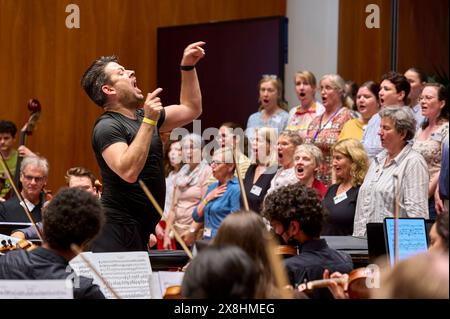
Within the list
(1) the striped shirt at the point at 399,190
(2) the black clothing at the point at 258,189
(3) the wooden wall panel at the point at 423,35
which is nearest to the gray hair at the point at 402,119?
(1) the striped shirt at the point at 399,190

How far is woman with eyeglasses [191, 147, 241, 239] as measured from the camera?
538 cm

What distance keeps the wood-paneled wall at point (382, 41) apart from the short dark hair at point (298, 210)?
4557mm

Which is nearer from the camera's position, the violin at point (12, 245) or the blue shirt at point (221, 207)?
the violin at point (12, 245)

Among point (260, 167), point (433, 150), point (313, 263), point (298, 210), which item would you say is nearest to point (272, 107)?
point (260, 167)

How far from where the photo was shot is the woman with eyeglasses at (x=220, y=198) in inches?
212

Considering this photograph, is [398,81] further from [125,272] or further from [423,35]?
[125,272]

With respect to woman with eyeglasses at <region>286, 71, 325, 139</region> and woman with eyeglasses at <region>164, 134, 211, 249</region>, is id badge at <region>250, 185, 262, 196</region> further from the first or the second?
woman with eyeglasses at <region>286, 71, 325, 139</region>

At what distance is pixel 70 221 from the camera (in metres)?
2.47

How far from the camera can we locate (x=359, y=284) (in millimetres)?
2660

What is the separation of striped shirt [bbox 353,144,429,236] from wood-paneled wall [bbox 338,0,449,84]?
3014mm

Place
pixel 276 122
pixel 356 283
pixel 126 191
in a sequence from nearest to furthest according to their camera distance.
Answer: pixel 356 283, pixel 126 191, pixel 276 122

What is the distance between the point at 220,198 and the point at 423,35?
123 inches

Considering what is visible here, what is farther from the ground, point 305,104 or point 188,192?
point 305,104

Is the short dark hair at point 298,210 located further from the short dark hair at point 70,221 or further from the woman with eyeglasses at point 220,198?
the woman with eyeglasses at point 220,198
